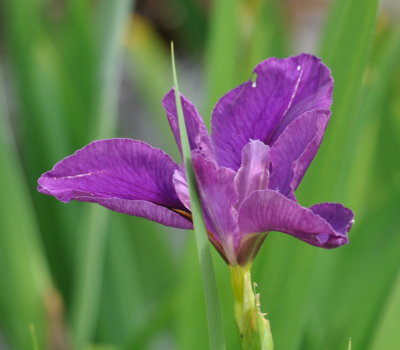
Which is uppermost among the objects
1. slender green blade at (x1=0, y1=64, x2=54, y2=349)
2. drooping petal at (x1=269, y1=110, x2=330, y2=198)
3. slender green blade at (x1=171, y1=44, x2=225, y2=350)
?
drooping petal at (x1=269, y1=110, x2=330, y2=198)

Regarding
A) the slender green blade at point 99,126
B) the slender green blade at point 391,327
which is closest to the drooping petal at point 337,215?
the slender green blade at point 391,327

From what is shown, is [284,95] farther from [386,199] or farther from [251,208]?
[386,199]

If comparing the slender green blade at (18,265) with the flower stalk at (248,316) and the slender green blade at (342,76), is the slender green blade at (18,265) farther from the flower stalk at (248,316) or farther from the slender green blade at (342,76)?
the flower stalk at (248,316)

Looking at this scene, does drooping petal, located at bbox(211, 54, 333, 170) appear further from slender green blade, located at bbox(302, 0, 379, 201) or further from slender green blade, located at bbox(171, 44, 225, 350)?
slender green blade, located at bbox(302, 0, 379, 201)

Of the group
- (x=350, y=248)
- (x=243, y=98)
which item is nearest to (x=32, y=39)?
(x=350, y=248)

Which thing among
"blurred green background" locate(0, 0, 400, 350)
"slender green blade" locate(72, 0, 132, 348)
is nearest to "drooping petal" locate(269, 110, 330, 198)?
"blurred green background" locate(0, 0, 400, 350)

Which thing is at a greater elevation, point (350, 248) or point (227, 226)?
point (227, 226)

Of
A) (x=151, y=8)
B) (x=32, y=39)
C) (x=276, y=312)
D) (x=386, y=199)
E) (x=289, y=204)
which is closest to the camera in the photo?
(x=289, y=204)
